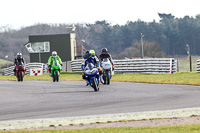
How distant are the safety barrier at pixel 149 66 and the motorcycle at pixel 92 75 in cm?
1346

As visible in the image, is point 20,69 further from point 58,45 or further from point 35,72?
point 58,45

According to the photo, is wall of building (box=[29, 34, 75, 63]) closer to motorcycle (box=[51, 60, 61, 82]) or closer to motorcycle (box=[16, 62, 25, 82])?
motorcycle (box=[16, 62, 25, 82])

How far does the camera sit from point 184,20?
146125mm

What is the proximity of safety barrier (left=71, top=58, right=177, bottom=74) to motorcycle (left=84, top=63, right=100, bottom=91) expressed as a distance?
1346 cm

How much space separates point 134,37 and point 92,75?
132m

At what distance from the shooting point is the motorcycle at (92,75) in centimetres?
1741

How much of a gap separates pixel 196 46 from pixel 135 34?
19794 millimetres

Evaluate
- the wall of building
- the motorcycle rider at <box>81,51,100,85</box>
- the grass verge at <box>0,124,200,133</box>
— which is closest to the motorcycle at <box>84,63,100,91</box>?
the motorcycle rider at <box>81,51,100,85</box>

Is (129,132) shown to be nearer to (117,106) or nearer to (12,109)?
(117,106)

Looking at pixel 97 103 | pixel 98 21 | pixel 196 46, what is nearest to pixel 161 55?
pixel 196 46

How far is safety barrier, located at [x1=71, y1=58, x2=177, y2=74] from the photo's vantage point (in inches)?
1216

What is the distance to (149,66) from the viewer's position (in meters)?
32.2

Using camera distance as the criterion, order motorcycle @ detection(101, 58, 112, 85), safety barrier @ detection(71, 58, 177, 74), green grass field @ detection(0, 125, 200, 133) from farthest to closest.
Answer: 1. safety barrier @ detection(71, 58, 177, 74)
2. motorcycle @ detection(101, 58, 112, 85)
3. green grass field @ detection(0, 125, 200, 133)

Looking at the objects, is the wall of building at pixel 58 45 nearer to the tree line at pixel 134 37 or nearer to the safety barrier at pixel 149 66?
the tree line at pixel 134 37
